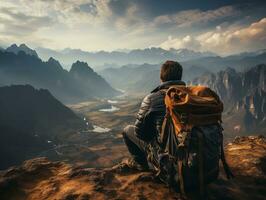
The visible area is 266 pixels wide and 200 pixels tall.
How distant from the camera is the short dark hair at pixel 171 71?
35.2ft

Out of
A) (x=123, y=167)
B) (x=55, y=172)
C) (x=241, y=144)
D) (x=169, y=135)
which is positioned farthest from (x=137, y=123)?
(x=241, y=144)

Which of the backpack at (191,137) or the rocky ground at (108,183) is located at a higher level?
the backpack at (191,137)

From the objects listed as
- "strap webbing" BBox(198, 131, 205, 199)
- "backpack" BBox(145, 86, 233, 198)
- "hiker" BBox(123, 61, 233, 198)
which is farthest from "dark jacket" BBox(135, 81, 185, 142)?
"strap webbing" BBox(198, 131, 205, 199)

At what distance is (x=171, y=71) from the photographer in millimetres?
10781

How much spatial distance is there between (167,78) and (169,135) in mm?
2428

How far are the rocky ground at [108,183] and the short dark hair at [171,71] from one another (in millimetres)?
4720

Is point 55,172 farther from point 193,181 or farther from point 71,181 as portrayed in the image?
point 193,181

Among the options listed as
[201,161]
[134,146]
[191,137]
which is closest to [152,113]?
[191,137]

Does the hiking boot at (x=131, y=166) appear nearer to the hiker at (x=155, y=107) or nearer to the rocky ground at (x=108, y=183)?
the rocky ground at (x=108, y=183)

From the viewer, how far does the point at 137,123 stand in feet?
35.5

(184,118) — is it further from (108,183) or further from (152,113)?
(108,183)

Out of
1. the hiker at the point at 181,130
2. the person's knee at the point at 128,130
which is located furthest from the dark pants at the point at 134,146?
the hiker at the point at 181,130

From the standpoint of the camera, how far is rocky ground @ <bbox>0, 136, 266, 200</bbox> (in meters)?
11.4

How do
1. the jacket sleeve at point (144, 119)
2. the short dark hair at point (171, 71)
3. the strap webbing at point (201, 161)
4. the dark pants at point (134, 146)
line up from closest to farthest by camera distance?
the strap webbing at point (201, 161) → the jacket sleeve at point (144, 119) → the short dark hair at point (171, 71) → the dark pants at point (134, 146)
